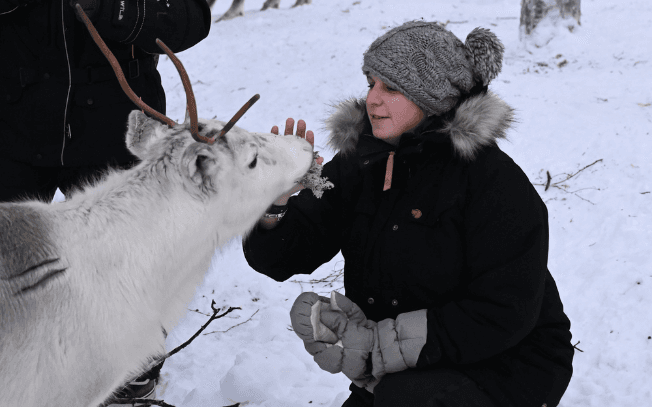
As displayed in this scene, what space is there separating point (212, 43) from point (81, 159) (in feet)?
24.2

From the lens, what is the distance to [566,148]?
5531 millimetres

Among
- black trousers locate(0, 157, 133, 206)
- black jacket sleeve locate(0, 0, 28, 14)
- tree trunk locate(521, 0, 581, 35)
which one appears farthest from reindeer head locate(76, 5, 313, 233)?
tree trunk locate(521, 0, 581, 35)

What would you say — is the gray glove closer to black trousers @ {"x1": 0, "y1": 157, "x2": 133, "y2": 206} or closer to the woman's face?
the woman's face

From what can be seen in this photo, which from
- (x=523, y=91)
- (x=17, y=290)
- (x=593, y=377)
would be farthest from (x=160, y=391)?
(x=523, y=91)

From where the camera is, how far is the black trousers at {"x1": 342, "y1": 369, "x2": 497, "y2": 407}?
189cm

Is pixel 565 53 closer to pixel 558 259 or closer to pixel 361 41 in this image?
pixel 361 41

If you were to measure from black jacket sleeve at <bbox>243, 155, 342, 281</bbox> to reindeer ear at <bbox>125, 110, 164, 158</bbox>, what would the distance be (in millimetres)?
573

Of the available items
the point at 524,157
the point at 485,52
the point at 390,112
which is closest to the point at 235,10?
the point at 524,157

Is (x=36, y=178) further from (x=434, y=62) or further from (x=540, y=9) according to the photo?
(x=540, y=9)

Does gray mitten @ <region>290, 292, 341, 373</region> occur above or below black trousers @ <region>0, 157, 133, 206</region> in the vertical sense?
below

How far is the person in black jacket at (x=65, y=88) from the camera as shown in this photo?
2.18m

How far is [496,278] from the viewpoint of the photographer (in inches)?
74.2

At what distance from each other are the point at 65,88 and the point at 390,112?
1398mm

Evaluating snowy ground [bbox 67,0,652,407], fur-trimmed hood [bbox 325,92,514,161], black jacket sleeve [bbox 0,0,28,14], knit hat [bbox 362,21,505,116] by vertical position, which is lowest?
snowy ground [bbox 67,0,652,407]
